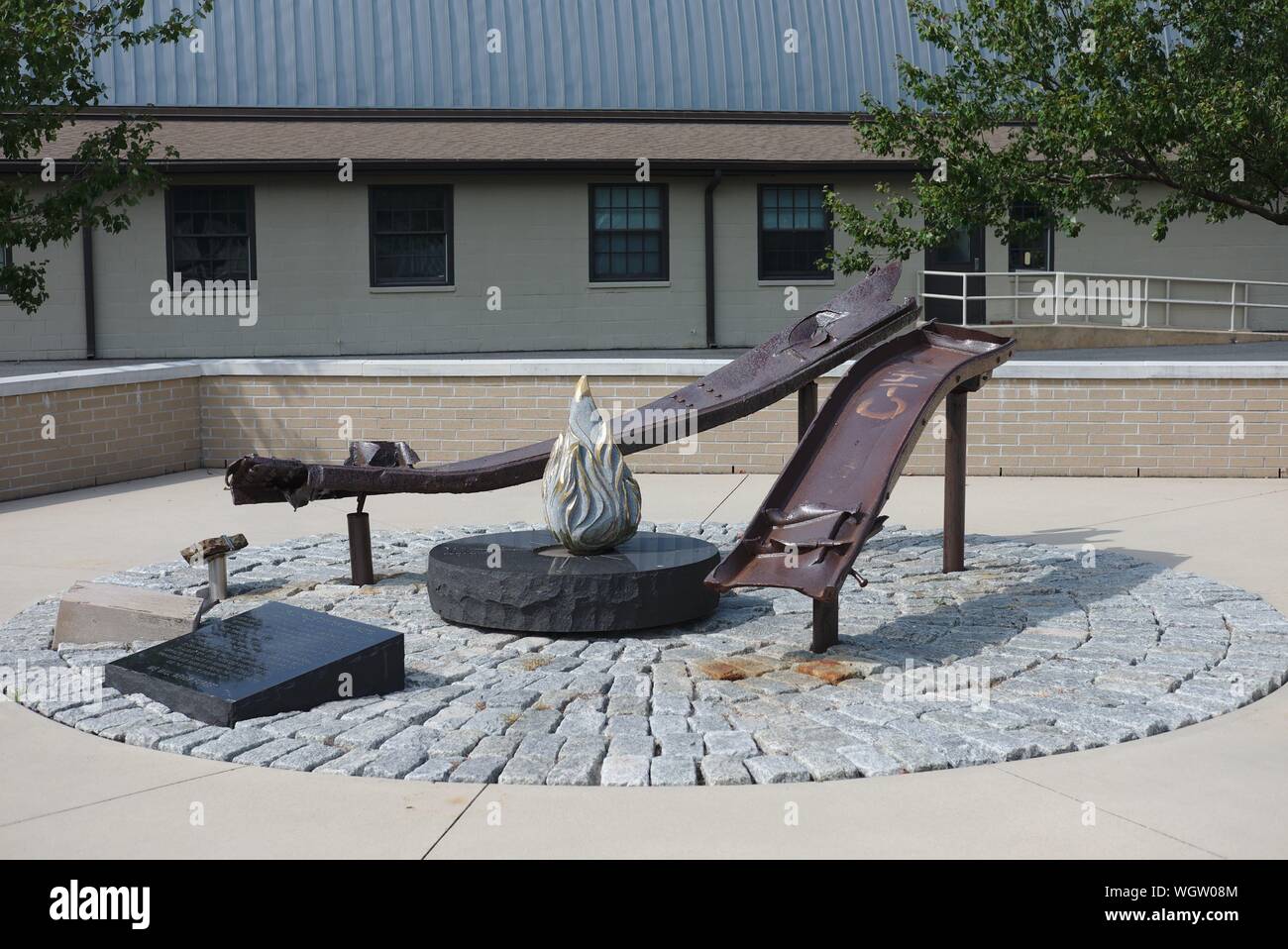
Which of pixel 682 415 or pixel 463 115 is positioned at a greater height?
pixel 463 115

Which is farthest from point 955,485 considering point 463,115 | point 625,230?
point 463,115

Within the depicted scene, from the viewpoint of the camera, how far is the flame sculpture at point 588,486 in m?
8.48

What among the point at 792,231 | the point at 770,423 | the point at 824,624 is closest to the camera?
the point at 824,624

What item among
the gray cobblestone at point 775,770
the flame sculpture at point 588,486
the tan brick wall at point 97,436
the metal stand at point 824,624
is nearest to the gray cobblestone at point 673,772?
the gray cobblestone at point 775,770

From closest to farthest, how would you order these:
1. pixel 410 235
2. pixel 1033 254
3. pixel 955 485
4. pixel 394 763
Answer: pixel 394 763 < pixel 955 485 < pixel 410 235 < pixel 1033 254

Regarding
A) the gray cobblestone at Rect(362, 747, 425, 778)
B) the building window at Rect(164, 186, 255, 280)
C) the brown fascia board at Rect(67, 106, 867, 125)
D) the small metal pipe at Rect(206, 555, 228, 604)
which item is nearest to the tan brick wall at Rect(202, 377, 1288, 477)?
the small metal pipe at Rect(206, 555, 228, 604)

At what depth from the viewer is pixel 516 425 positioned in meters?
15.4

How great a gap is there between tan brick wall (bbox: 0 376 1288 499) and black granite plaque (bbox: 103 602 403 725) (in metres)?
7.13

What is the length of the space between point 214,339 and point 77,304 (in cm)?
218

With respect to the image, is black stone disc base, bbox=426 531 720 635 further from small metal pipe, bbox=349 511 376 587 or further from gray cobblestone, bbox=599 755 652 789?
gray cobblestone, bbox=599 755 652 789

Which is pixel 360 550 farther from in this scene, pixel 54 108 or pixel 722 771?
pixel 54 108

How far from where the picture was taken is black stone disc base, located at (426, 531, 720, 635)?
827 cm

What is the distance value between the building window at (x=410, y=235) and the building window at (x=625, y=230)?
8.18 feet

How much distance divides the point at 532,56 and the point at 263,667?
→ 21.8 meters
